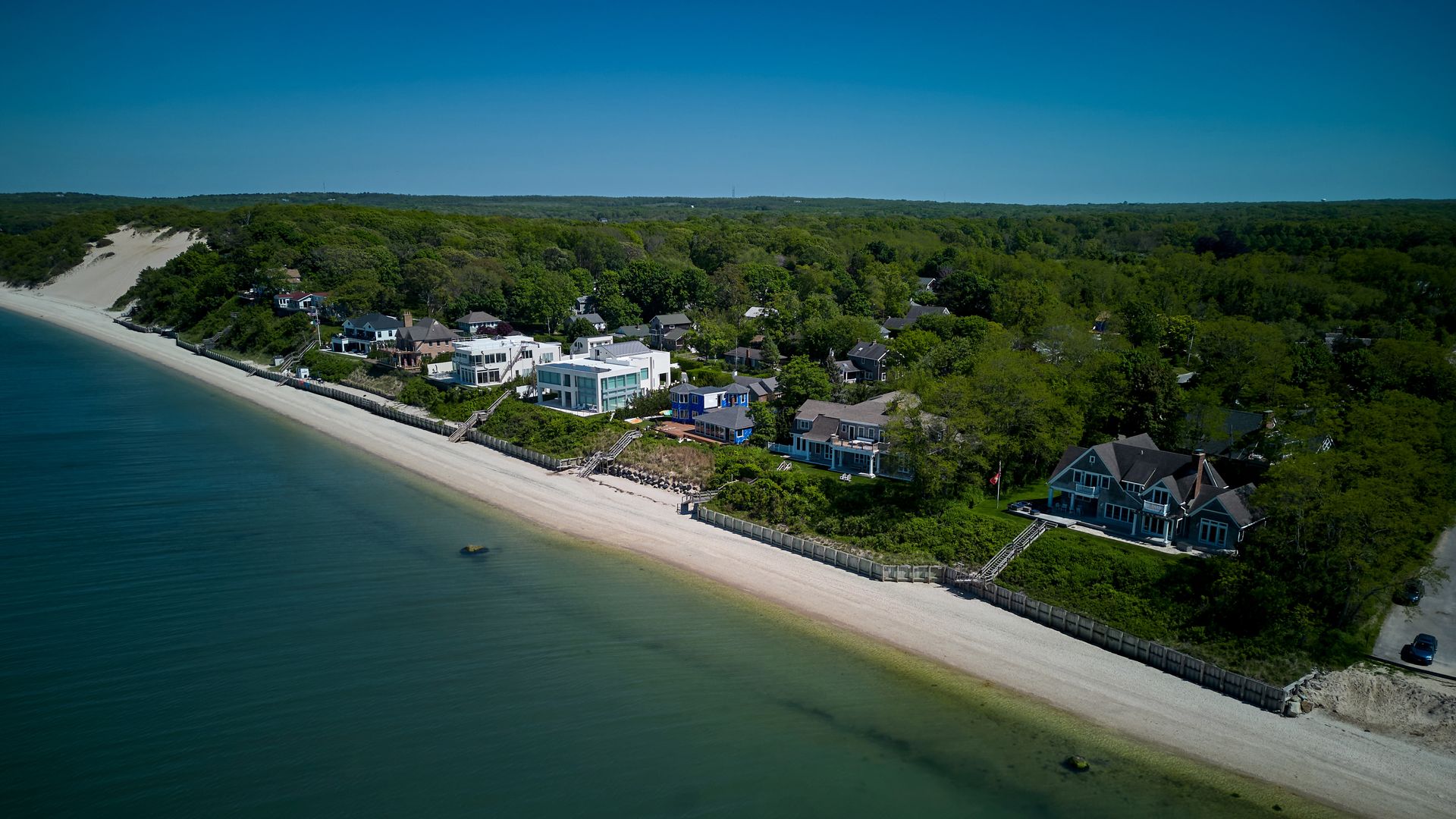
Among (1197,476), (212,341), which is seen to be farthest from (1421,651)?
(212,341)

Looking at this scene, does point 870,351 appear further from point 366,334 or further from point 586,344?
point 366,334

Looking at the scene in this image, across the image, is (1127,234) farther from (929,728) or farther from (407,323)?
(929,728)

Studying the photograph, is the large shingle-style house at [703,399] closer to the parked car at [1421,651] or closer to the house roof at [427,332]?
the house roof at [427,332]

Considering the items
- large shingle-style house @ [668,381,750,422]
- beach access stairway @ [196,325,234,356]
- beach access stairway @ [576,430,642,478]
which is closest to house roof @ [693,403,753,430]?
large shingle-style house @ [668,381,750,422]

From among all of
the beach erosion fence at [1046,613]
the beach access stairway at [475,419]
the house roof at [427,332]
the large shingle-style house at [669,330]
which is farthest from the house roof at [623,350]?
the beach erosion fence at [1046,613]

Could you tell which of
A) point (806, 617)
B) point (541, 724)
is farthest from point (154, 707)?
point (806, 617)

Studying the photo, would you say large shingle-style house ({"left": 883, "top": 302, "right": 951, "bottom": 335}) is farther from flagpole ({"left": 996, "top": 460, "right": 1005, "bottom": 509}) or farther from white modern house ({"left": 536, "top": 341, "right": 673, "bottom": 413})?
flagpole ({"left": 996, "top": 460, "right": 1005, "bottom": 509})
